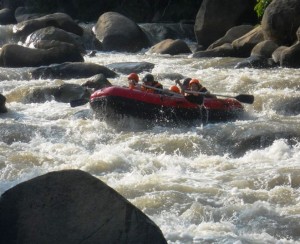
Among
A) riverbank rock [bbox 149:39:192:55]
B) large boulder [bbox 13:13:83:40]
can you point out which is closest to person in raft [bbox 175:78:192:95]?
riverbank rock [bbox 149:39:192:55]

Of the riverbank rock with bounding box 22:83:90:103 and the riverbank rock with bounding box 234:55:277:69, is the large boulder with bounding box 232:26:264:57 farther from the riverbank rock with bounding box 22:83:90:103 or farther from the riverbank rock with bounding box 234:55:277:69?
the riverbank rock with bounding box 22:83:90:103

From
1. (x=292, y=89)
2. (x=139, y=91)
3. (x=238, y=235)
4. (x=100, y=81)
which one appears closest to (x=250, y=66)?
(x=292, y=89)

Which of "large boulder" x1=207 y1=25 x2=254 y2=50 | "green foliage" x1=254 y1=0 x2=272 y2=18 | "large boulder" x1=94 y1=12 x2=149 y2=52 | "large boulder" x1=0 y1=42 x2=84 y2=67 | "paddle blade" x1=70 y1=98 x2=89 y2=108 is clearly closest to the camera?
"paddle blade" x1=70 y1=98 x2=89 y2=108

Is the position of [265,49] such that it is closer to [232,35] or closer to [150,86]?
[232,35]

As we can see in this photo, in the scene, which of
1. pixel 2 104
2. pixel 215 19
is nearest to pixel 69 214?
pixel 2 104

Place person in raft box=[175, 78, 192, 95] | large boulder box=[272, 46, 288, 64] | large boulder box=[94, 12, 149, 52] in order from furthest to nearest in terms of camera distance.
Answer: large boulder box=[94, 12, 149, 52] → large boulder box=[272, 46, 288, 64] → person in raft box=[175, 78, 192, 95]

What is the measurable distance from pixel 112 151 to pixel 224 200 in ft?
8.18

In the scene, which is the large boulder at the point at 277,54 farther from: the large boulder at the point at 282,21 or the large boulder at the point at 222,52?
the large boulder at the point at 222,52

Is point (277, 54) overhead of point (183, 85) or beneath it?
beneath

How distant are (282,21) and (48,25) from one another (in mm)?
7362

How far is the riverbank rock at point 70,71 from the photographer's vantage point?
15516mm

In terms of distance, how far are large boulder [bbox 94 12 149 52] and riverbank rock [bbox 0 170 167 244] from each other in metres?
16.2

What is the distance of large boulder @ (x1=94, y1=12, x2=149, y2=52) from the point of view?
21078mm

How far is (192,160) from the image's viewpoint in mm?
9602
